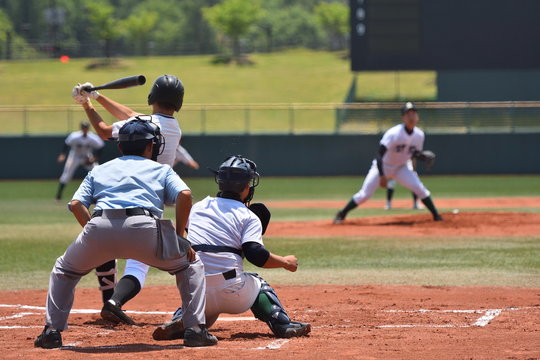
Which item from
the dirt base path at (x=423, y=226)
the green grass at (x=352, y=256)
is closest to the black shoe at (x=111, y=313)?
the green grass at (x=352, y=256)

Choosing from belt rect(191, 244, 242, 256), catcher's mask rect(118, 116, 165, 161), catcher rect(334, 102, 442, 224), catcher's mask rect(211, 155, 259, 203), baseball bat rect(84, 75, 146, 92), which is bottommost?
catcher rect(334, 102, 442, 224)

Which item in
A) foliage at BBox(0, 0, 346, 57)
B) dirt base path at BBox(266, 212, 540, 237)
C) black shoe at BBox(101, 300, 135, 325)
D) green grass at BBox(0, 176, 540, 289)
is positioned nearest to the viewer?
black shoe at BBox(101, 300, 135, 325)

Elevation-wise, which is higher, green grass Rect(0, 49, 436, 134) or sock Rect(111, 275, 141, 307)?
sock Rect(111, 275, 141, 307)

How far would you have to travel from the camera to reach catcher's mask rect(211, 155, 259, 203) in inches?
254

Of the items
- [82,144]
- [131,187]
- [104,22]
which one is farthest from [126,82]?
[104,22]

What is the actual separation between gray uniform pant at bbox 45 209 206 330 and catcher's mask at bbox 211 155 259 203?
62 centimetres

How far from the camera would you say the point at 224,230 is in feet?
21.1

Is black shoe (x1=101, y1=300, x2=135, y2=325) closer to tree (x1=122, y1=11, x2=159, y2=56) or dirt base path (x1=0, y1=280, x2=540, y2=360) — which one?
dirt base path (x1=0, y1=280, x2=540, y2=360)

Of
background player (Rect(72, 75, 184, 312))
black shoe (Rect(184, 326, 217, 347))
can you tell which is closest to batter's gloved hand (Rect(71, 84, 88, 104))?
background player (Rect(72, 75, 184, 312))

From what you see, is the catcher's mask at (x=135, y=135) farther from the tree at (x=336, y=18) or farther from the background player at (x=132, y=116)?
the tree at (x=336, y=18)

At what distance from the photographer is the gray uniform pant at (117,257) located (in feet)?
19.2

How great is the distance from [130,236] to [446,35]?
2816cm

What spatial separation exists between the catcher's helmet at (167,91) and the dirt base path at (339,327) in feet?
5.87

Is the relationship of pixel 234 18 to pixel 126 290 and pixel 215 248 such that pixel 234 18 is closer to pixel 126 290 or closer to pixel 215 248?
pixel 126 290
